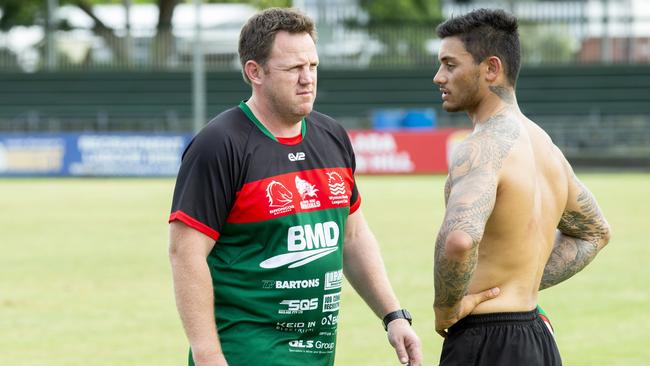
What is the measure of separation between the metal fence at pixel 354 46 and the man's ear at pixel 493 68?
37595mm

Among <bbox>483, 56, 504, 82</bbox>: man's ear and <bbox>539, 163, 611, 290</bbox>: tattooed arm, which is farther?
<bbox>539, 163, 611, 290</bbox>: tattooed arm

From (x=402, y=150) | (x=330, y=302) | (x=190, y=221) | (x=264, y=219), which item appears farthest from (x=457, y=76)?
(x=402, y=150)

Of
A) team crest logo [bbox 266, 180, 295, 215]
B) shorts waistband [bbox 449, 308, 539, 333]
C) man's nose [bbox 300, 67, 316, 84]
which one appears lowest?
shorts waistband [bbox 449, 308, 539, 333]

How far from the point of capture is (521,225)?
14.4 ft

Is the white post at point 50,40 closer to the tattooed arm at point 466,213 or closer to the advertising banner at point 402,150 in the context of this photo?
the advertising banner at point 402,150

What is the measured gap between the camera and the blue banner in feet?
114

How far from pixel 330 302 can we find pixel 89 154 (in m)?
31.0

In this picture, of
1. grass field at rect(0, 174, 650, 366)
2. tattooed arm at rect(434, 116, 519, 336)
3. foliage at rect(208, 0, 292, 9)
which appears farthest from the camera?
foliage at rect(208, 0, 292, 9)

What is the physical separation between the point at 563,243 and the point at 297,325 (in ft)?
4.02

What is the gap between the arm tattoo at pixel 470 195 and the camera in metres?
4.23

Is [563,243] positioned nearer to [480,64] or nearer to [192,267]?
[480,64]

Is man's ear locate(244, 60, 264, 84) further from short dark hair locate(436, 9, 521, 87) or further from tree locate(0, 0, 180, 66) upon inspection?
tree locate(0, 0, 180, 66)

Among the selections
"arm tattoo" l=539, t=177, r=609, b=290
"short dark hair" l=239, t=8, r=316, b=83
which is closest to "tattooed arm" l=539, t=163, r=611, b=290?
"arm tattoo" l=539, t=177, r=609, b=290

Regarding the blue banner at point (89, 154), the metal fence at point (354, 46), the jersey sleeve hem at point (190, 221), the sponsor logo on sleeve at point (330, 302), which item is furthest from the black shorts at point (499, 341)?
the metal fence at point (354, 46)
